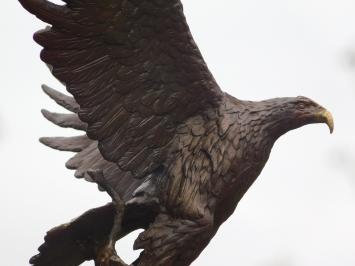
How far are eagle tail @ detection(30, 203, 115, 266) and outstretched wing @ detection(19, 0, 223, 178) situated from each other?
306mm

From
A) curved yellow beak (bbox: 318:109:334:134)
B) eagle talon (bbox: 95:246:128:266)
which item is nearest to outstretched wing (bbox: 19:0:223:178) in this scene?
eagle talon (bbox: 95:246:128:266)

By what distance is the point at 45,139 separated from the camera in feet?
19.1

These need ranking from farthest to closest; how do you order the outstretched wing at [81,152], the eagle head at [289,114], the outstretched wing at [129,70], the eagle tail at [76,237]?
the outstretched wing at [81,152] < the eagle head at [289,114] < the eagle tail at [76,237] < the outstretched wing at [129,70]

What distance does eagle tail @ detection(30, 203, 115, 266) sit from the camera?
5.15 m

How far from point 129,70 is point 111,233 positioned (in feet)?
2.76

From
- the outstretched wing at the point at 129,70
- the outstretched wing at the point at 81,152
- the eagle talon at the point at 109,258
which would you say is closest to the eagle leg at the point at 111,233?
the eagle talon at the point at 109,258

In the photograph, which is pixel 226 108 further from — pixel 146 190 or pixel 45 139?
pixel 45 139

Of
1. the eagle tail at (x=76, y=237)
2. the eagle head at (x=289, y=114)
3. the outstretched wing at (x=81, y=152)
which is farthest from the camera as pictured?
the outstretched wing at (x=81, y=152)

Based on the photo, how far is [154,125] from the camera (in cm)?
514

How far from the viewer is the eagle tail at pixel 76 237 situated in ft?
16.9

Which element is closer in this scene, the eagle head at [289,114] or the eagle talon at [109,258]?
the eagle talon at [109,258]

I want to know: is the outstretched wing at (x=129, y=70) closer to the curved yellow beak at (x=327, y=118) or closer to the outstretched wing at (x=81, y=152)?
the outstretched wing at (x=81, y=152)

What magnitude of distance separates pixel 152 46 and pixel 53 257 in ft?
4.12

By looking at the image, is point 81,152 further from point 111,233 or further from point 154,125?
point 111,233
